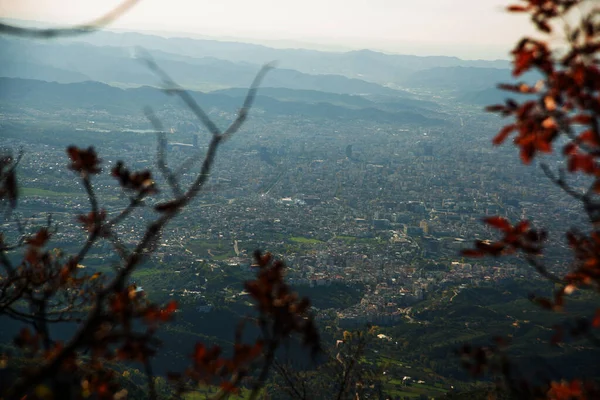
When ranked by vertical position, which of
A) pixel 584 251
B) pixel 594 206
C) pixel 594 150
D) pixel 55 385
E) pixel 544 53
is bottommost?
pixel 55 385

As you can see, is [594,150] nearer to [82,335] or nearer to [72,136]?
[82,335]

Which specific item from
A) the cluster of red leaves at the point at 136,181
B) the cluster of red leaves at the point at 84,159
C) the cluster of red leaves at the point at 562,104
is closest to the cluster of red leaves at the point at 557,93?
the cluster of red leaves at the point at 562,104

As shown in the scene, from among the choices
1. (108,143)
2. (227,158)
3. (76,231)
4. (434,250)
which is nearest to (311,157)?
(227,158)

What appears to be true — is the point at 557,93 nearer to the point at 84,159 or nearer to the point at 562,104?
the point at 562,104

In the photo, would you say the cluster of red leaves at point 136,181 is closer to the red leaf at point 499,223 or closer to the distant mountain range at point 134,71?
the red leaf at point 499,223

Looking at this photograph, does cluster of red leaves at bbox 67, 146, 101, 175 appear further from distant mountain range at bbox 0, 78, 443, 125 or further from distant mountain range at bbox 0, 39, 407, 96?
distant mountain range at bbox 0, 39, 407, 96

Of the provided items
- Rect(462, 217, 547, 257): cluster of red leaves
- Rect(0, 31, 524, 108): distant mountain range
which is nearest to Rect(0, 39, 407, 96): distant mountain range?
Rect(0, 31, 524, 108): distant mountain range
